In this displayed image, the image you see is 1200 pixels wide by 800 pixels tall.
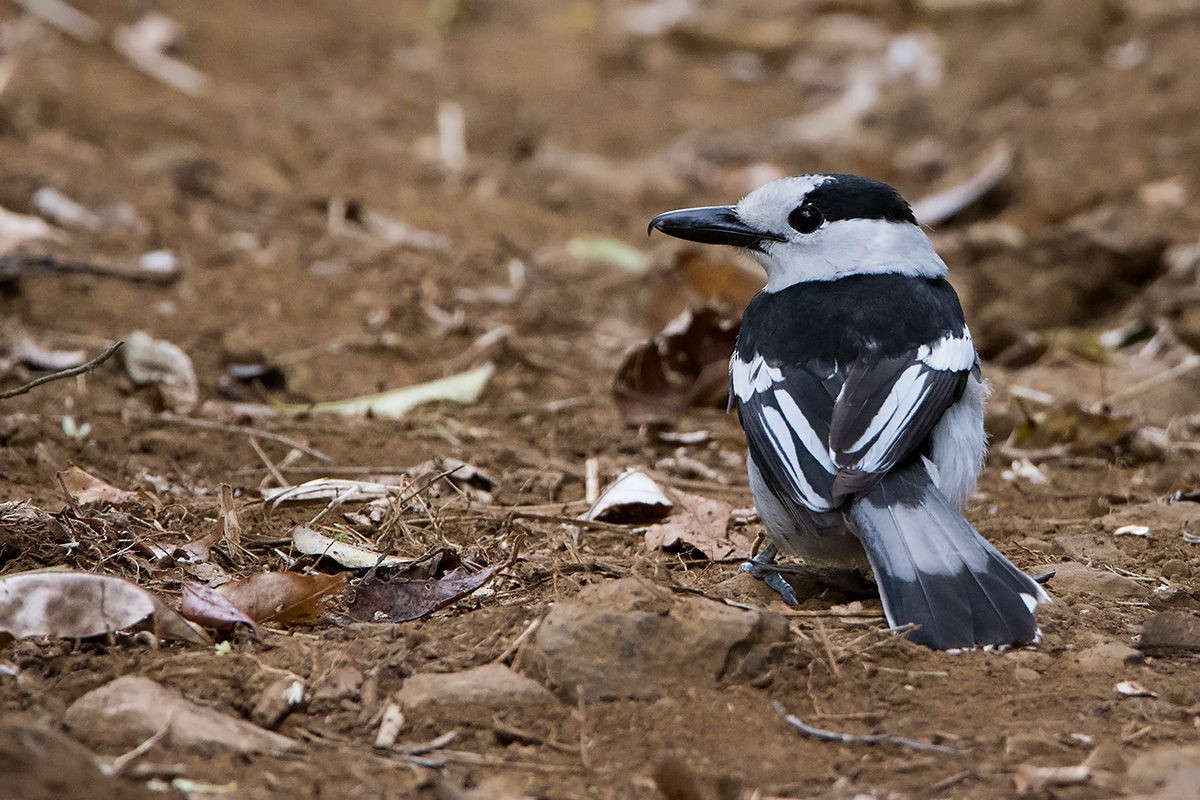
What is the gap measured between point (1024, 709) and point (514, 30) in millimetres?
A: 10749

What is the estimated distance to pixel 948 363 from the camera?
12.9ft

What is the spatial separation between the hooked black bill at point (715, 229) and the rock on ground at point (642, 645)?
6.00 feet

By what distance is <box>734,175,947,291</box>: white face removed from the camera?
14.8 feet

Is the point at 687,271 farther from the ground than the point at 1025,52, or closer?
closer

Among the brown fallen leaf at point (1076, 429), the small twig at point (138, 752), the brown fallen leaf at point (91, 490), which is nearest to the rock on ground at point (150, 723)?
the small twig at point (138, 752)

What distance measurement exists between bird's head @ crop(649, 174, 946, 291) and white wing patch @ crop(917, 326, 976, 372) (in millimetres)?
502

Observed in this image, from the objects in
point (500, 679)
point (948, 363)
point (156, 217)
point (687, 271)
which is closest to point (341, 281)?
point (156, 217)

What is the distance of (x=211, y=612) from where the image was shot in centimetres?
316

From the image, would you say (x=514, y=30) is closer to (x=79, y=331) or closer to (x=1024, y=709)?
(x=79, y=331)

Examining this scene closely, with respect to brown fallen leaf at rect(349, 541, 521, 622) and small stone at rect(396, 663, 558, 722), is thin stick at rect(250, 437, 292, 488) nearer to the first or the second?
brown fallen leaf at rect(349, 541, 521, 622)

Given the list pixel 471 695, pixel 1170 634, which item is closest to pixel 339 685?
pixel 471 695

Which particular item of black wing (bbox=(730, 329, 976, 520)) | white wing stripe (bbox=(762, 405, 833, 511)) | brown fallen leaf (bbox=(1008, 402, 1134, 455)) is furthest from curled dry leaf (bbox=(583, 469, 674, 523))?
brown fallen leaf (bbox=(1008, 402, 1134, 455))

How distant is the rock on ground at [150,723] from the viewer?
103 inches

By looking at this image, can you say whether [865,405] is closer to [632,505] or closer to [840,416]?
[840,416]
